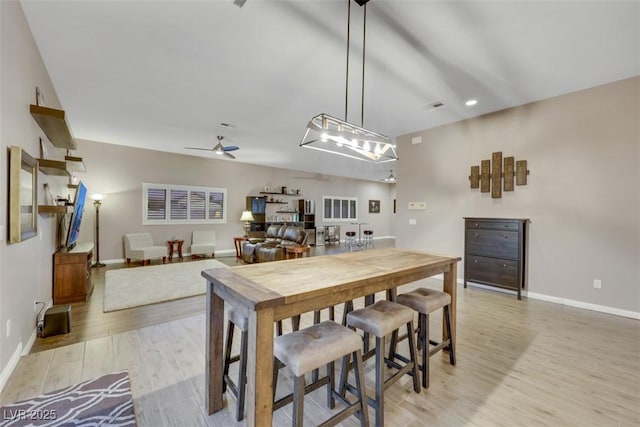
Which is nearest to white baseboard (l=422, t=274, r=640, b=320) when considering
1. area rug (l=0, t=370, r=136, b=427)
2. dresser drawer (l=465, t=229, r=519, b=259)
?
dresser drawer (l=465, t=229, r=519, b=259)

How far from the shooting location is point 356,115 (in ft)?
14.6

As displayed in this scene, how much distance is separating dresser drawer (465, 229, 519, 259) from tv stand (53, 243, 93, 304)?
573 cm

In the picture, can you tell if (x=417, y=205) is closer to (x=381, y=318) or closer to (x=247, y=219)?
(x=381, y=318)

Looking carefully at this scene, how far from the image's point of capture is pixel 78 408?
1.69 meters

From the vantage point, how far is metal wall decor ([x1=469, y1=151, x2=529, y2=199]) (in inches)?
161

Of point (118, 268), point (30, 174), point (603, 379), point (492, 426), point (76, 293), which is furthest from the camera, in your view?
point (118, 268)

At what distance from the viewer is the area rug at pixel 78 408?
1588mm

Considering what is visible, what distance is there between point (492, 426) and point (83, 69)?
4972 mm

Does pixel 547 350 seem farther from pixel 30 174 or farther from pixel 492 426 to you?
pixel 30 174

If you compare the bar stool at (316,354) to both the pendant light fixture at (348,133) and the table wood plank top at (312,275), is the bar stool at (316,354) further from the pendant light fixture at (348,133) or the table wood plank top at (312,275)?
the pendant light fixture at (348,133)

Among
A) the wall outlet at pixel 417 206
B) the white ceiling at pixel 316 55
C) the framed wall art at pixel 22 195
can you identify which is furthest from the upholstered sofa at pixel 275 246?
the framed wall art at pixel 22 195

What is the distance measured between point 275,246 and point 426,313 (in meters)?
4.72

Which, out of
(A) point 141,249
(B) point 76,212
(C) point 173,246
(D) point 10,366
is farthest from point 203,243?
(D) point 10,366

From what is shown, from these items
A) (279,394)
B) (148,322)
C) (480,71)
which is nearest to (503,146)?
(480,71)
